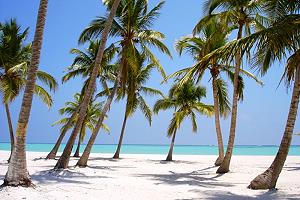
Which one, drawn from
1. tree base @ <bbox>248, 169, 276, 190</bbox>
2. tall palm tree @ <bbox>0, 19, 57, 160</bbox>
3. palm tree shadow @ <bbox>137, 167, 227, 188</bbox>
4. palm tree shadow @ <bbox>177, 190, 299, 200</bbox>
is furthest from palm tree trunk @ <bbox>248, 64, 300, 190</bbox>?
tall palm tree @ <bbox>0, 19, 57, 160</bbox>

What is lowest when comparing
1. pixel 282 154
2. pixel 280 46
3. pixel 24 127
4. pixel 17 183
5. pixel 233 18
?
pixel 17 183

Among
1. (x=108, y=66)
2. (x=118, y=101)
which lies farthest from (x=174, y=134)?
(x=108, y=66)

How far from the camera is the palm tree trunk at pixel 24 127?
27.1ft

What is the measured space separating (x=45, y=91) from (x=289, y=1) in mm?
14605

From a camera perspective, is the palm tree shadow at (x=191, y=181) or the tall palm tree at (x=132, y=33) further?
the tall palm tree at (x=132, y=33)

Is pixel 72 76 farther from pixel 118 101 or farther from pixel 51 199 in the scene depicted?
pixel 51 199

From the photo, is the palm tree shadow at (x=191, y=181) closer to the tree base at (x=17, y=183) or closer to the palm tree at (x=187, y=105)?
the tree base at (x=17, y=183)

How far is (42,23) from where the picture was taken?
28.9ft

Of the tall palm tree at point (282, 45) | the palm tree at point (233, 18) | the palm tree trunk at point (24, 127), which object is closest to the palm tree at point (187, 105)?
the palm tree at point (233, 18)

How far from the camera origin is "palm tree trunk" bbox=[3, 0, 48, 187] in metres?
8.27

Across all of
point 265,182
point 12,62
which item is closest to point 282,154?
point 265,182

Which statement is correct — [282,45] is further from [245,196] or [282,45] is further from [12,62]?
[12,62]

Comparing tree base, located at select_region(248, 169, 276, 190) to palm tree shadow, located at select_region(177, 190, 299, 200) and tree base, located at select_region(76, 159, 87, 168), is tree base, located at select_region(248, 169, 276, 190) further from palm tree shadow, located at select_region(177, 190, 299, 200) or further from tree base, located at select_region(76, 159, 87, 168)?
tree base, located at select_region(76, 159, 87, 168)

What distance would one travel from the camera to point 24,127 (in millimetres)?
8570
